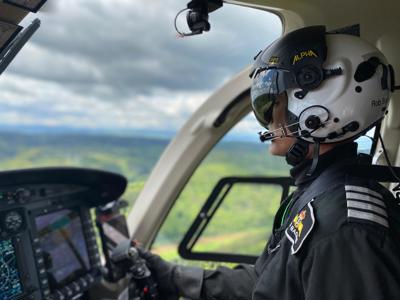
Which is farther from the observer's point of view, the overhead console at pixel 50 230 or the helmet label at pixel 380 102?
the overhead console at pixel 50 230

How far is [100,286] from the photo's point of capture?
2.29m

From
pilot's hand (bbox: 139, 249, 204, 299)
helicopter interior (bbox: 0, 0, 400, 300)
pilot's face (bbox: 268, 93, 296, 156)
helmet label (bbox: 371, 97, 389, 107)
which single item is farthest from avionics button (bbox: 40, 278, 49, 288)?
helmet label (bbox: 371, 97, 389, 107)

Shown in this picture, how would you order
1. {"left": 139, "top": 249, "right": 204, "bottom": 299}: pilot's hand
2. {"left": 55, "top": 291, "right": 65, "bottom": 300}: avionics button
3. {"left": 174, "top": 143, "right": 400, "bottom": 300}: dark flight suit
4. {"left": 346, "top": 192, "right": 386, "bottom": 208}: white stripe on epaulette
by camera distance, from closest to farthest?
{"left": 174, "top": 143, "right": 400, "bottom": 300}: dark flight suit, {"left": 346, "top": 192, "right": 386, "bottom": 208}: white stripe on epaulette, {"left": 139, "top": 249, "right": 204, "bottom": 299}: pilot's hand, {"left": 55, "top": 291, "right": 65, "bottom": 300}: avionics button

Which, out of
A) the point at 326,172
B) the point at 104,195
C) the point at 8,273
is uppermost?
the point at 326,172

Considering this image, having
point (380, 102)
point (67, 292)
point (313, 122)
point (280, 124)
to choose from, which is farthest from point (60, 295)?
point (380, 102)

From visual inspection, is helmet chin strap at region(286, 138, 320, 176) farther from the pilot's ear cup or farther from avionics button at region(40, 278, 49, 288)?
avionics button at region(40, 278, 49, 288)

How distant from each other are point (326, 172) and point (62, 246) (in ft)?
4.51

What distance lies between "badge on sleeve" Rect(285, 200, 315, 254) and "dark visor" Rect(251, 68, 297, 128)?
1.16 feet

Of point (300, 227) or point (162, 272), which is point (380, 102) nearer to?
point (300, 227)

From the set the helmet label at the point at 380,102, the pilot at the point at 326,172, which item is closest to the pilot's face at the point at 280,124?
the pilot at the point at 326,172

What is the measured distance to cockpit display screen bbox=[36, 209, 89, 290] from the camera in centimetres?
201

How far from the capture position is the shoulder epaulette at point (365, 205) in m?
1.08

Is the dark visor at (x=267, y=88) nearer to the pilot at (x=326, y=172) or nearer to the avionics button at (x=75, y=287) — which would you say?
the pilot at (x=326, y=172)

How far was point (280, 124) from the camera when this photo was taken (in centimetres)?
138
